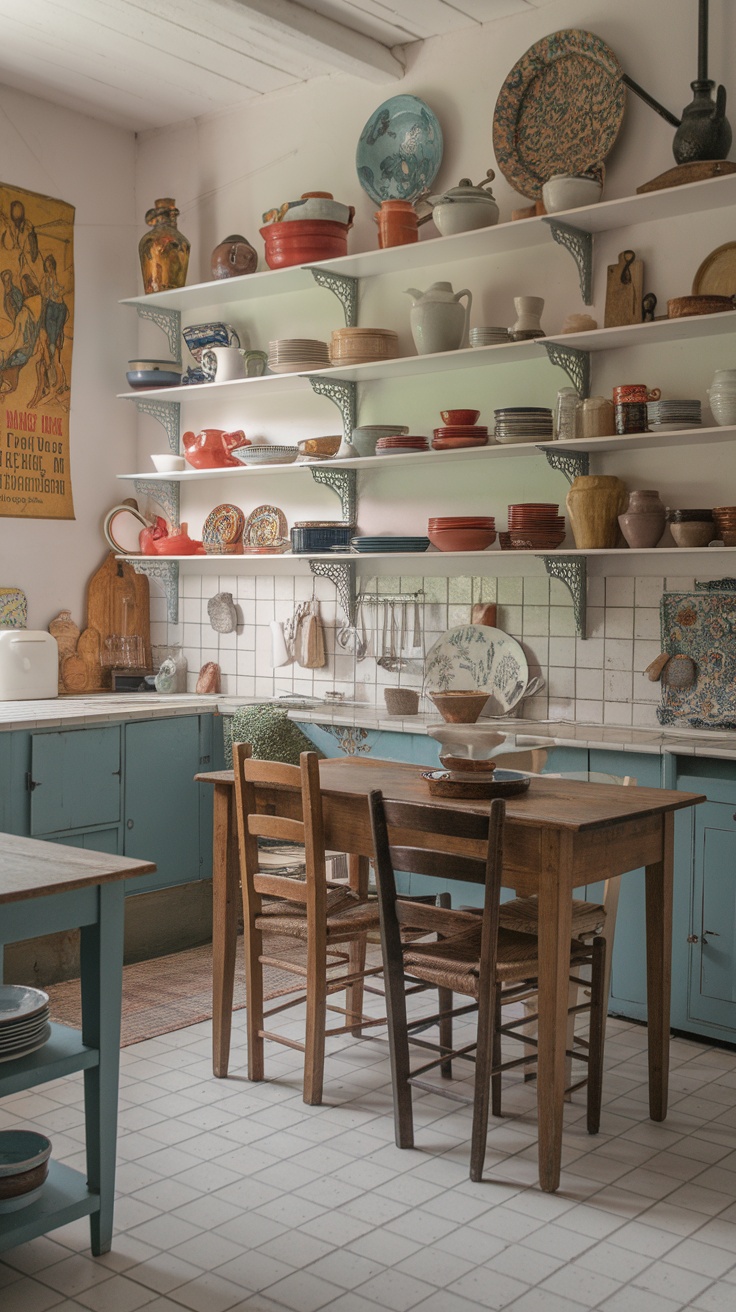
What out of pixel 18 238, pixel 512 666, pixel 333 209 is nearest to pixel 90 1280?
pixel 512 666

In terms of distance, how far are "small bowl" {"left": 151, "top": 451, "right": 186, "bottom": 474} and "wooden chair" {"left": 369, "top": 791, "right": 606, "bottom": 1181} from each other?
2698 mm

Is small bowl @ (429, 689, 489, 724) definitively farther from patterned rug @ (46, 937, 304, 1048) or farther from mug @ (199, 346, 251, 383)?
mug @ (199, 346, 251, 383)

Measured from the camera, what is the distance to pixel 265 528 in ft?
16.6

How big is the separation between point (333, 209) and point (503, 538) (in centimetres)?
142

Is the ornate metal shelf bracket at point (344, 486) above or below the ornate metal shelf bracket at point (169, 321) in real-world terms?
below

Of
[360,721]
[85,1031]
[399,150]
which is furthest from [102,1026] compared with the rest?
[399,150]

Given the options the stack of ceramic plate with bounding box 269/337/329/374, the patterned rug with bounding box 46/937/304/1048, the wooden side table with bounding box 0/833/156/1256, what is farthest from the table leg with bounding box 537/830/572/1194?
the stack of ceramic plate with bounding box 269/337/329/374

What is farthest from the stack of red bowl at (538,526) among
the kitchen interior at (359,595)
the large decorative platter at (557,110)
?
the large decorative platter at (557,110)

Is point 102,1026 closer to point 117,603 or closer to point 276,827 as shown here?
point 276,827

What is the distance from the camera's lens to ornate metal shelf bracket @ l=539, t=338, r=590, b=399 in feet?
13.0

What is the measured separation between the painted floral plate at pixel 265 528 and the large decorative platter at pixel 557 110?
158 cm

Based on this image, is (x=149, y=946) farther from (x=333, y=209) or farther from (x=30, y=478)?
(x=333, y=209)

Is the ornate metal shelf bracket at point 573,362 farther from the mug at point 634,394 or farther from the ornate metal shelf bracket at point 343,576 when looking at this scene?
the ornate metal shelf bracket at point 343,576

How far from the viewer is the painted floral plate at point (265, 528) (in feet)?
16.5
